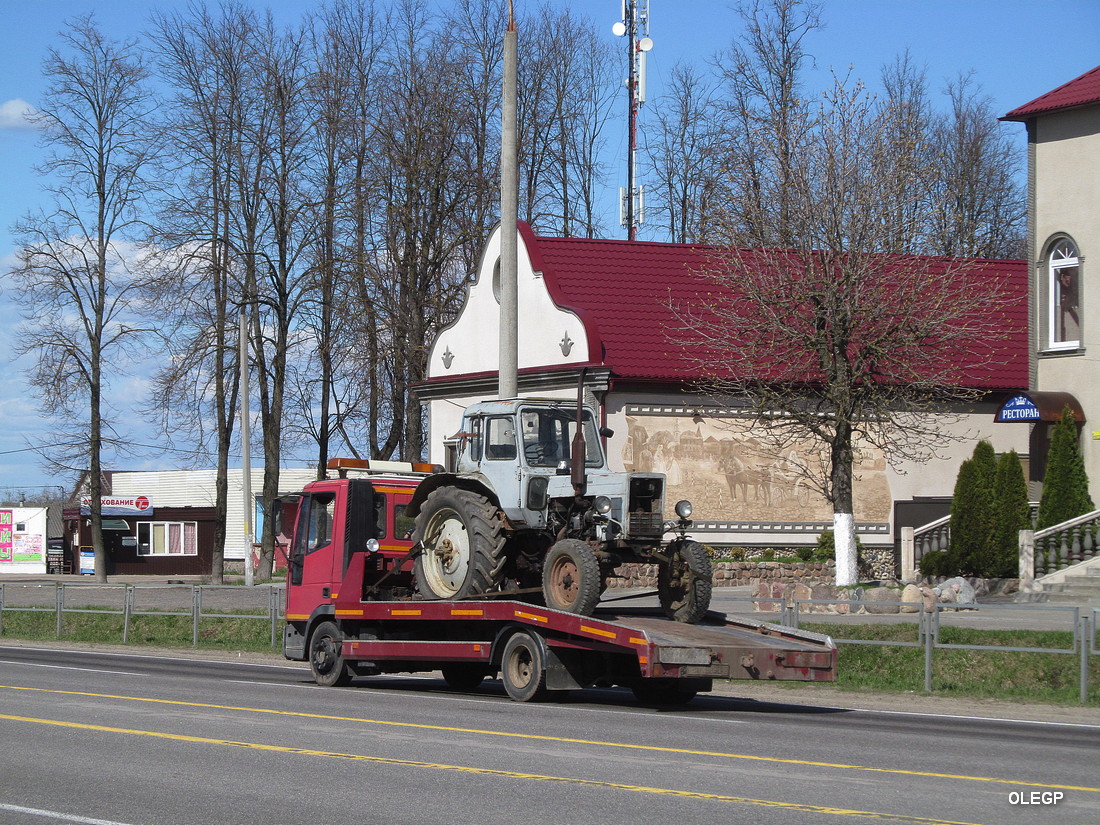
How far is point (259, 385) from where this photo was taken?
47.5m

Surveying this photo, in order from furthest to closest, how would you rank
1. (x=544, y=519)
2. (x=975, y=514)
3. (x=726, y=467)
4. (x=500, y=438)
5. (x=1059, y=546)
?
(x=726, y=467)
(x=975, y=514)
(x=1059, y=546)
(x=500, y=438)
(x=544, y=519)

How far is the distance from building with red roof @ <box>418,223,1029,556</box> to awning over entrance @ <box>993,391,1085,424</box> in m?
3.60

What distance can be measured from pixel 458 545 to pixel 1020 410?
20114 mm

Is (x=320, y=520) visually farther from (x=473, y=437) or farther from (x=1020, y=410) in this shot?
(x=1020, y=410)

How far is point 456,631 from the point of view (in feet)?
53.7

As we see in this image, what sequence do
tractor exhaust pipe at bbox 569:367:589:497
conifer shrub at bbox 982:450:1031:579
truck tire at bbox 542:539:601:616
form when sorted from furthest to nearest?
conifer shrub at bbox 982:450:1031:579, tractor exhaust pipe at bbox 569:367:589:497, truck tire at bbox 542:539:601:616

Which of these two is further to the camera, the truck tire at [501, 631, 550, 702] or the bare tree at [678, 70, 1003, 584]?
the bare tree at [678, 70, 1003, 584]

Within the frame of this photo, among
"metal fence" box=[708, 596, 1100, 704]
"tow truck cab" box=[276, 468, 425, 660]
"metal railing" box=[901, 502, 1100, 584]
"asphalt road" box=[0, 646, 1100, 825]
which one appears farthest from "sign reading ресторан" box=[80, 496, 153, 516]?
"asphalt road" box=[0, 646, 1100, 825]

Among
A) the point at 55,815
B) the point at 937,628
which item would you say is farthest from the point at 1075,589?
the point at 55,815

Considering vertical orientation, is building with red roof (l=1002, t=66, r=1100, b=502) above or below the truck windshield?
above

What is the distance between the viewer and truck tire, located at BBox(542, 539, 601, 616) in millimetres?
14633

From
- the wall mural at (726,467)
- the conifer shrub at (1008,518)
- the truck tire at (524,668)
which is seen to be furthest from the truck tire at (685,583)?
the wall mural at (726,467)

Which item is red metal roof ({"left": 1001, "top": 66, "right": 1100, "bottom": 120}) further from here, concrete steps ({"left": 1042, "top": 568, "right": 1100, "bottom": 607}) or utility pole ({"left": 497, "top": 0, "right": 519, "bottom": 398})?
utility pole ({"left": 497, "top": 0, "right": 519, "bottom": 398})

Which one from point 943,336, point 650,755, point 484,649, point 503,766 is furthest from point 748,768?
point 943,336
